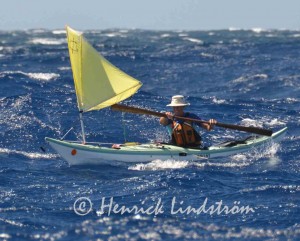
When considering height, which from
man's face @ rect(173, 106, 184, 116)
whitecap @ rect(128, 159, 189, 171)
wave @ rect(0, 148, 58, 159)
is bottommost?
wave @ rect(0, 148, 58, 159)

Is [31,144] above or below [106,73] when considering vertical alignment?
below

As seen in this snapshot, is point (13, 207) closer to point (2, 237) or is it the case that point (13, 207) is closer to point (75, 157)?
point (2, 237)

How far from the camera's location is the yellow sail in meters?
17.8

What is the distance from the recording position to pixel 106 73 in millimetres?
18266

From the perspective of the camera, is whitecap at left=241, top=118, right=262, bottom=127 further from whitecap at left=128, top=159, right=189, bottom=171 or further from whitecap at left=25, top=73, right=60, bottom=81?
whitecap at left=25, top=73, right=60, bottom=81

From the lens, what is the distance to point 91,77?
18.0 metres

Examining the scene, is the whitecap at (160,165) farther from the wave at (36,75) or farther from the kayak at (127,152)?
the wave at (36,75)

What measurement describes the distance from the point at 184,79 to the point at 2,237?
2631 centimetres

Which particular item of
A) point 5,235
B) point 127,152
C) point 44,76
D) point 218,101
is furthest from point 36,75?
point 5,235

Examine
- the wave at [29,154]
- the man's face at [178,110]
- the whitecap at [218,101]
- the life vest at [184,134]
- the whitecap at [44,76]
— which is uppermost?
the man's face at [178,110]

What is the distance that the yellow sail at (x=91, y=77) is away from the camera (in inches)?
701

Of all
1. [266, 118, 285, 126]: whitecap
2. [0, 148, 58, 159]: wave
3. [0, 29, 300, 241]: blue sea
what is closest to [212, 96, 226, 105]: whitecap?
[0, 29, 300, 241]: blue sea

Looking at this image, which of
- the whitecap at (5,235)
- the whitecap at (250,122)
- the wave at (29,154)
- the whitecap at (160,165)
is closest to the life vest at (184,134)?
the whitecap at (160,165)

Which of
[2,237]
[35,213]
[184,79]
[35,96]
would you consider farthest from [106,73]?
[184,79]
